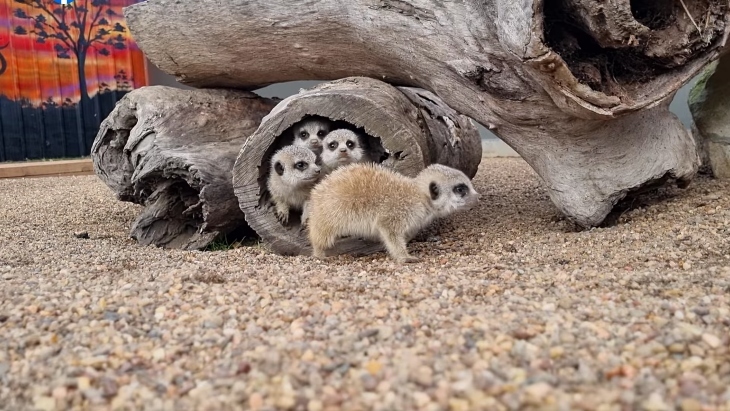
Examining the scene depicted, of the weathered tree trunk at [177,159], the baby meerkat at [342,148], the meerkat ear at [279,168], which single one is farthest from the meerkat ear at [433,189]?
the weathered tree trunk at [177,159]

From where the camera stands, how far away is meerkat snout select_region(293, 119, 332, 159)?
3.74 meters

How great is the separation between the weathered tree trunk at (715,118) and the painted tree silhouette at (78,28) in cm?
766

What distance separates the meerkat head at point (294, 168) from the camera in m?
3.42

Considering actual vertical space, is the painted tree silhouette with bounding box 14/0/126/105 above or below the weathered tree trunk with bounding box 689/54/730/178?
above

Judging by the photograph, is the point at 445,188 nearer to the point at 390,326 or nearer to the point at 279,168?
the point at 279,168

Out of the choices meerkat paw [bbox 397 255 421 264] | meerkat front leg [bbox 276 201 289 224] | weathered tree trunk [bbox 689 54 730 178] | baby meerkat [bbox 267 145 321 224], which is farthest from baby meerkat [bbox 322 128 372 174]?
weathered tree trunk [bbox 689 54 730 178]

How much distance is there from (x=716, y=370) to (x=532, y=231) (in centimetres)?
Answer: 204

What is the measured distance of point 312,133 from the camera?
3785mm

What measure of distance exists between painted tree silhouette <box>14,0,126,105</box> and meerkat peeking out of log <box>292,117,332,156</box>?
6.16 metres

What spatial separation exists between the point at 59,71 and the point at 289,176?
6689 mm

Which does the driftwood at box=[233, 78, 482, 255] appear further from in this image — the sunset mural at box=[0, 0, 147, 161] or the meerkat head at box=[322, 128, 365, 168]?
the sunset mural at box=[0, 0, 147, 161]

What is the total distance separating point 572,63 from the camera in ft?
8.98

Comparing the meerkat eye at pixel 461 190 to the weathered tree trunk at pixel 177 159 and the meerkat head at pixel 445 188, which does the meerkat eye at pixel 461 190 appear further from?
the weathered tree trunk at pixel 177 159

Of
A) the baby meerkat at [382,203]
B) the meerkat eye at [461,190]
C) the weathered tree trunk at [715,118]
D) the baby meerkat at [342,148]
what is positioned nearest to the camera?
the baby meerkat at [382,203]
